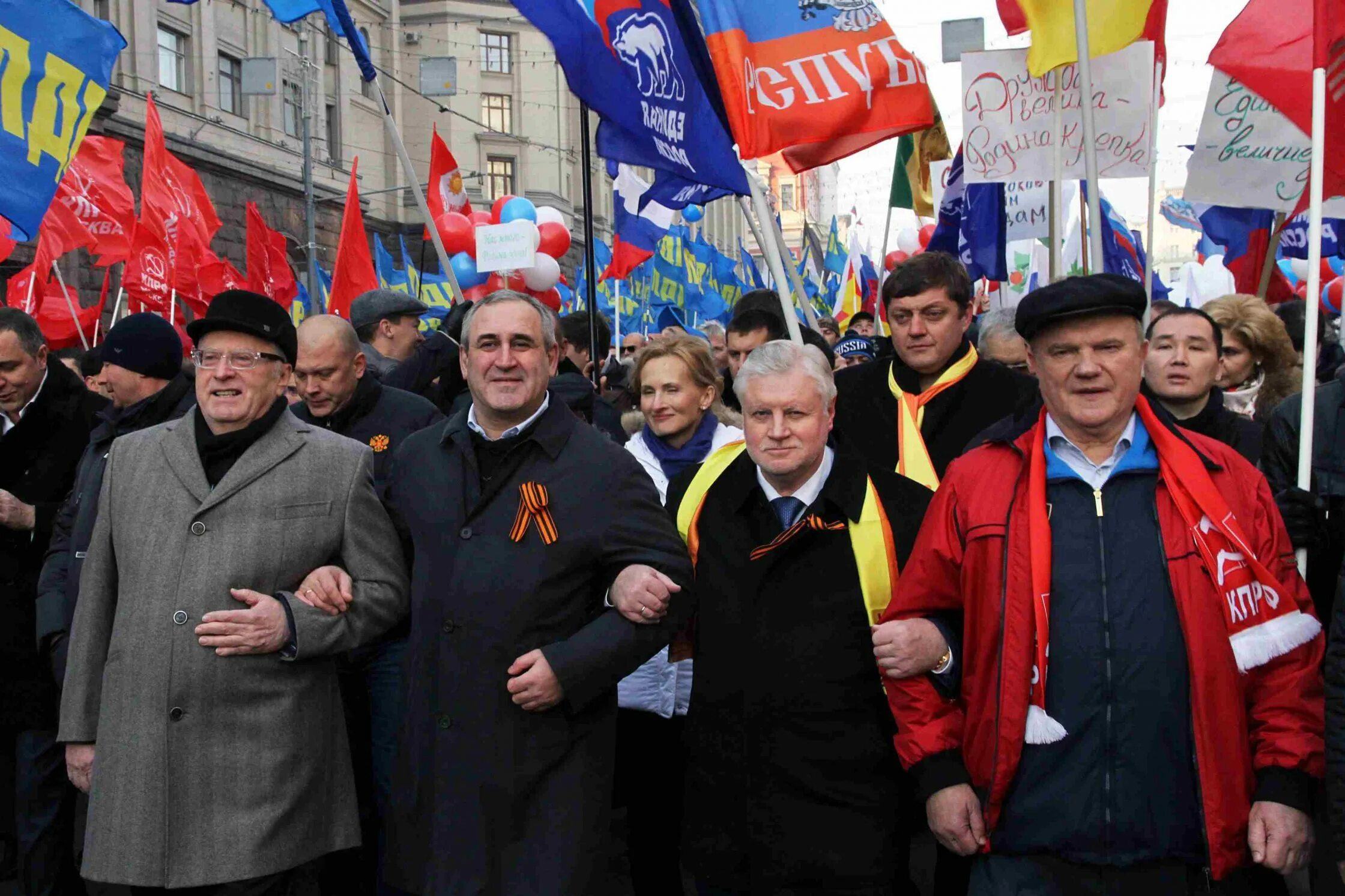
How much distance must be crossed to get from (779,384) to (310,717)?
4.78 ft

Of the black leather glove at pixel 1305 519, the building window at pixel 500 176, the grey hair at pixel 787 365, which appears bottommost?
the black leather glove at pixel 1305 519

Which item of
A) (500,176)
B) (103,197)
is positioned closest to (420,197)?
(103,197)

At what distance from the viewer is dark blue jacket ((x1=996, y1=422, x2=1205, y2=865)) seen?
2.68m

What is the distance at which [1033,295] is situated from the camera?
9.65 feet

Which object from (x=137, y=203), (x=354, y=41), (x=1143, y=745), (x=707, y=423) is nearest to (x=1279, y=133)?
(x=707, y=423)

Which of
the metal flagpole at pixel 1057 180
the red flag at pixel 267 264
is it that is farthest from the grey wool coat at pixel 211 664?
the red flag at pixel 267 264

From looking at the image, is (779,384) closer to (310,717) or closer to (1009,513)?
(1009,513)

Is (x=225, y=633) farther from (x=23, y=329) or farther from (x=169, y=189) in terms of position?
(x=169, y=189)

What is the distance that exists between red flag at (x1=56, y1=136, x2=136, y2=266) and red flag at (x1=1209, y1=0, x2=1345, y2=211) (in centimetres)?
1046

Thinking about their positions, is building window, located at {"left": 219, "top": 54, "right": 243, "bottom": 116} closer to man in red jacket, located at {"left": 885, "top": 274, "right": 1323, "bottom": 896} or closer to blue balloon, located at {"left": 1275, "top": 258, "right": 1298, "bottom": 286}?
blue balloon, located at {"left": 1275, "top": 258, "right": 1298, "bottom": 286}

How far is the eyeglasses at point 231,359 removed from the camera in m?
3.40

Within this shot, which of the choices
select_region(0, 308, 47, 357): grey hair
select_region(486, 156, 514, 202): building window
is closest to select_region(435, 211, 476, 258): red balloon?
select_region(0, 308, 47, 357): grey hair

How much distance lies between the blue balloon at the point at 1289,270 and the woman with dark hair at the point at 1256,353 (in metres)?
10.5

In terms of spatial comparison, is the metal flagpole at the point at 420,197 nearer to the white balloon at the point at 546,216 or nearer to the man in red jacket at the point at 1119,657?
the man in red jacket at the point at 1119,657
